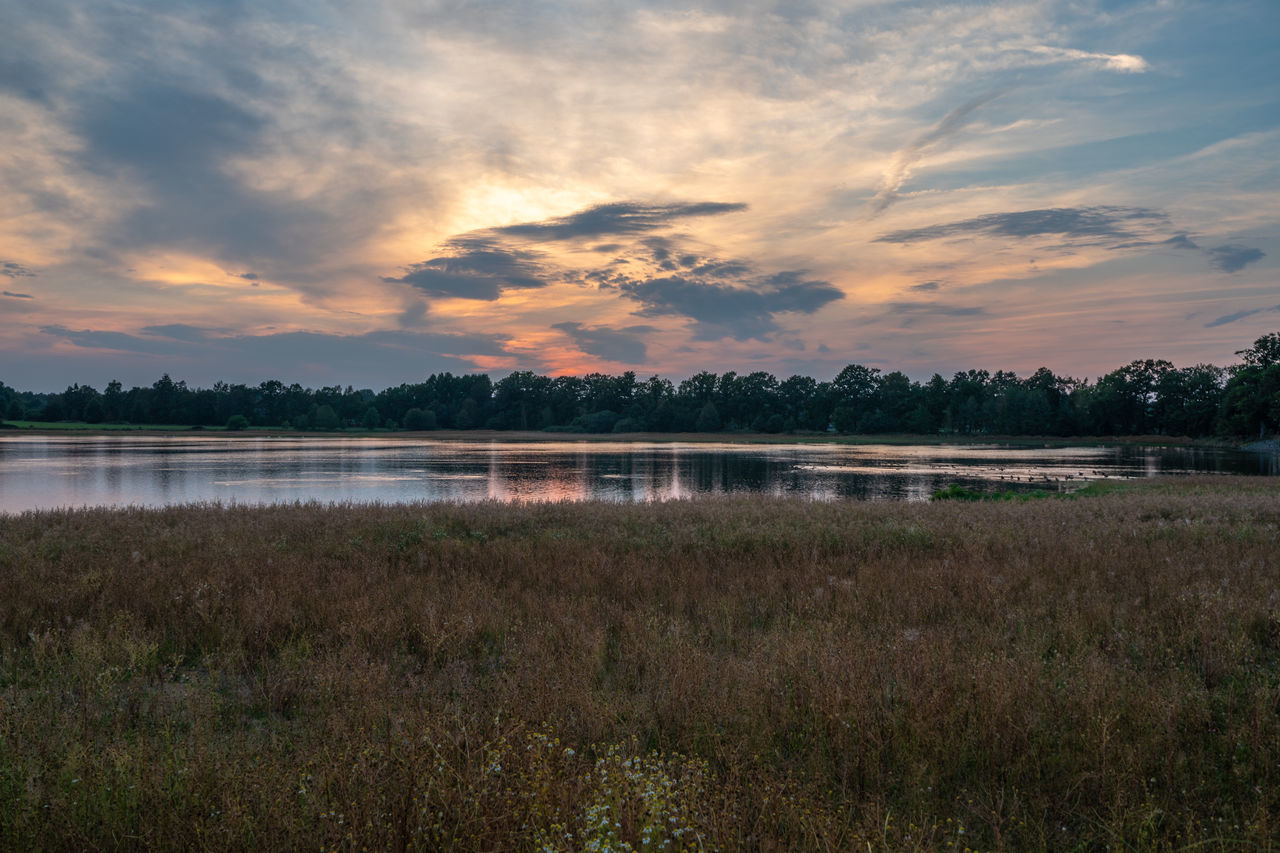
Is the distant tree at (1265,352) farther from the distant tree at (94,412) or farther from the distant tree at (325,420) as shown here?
the distant tree at (94,412)

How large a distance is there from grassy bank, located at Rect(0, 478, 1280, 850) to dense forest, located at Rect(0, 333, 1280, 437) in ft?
489

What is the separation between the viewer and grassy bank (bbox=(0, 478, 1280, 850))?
388cm

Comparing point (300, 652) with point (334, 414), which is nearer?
point (300, 652)

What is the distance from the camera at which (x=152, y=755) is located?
4.77 m

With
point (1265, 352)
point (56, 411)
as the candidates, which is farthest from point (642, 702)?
point (56, 411)

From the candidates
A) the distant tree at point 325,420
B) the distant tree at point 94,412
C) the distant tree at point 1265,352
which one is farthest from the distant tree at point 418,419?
the distant tree at point 1265,352

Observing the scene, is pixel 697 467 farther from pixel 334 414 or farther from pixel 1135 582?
pixel 334 414

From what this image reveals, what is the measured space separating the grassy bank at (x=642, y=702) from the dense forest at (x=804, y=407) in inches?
5867

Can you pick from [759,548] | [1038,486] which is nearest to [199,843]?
[759,548]

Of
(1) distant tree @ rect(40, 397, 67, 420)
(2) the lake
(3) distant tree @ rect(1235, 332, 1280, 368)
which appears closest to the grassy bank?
(2) the lake

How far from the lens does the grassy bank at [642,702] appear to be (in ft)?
12.7

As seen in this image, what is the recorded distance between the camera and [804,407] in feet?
607

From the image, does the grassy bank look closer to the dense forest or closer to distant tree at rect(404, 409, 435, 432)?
the dense forest

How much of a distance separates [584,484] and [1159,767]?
39558 millimetres
